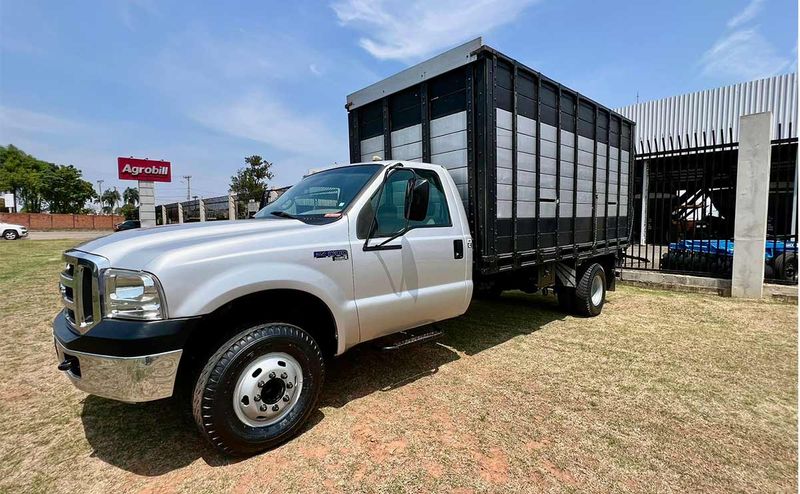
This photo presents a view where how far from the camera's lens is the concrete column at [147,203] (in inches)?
468

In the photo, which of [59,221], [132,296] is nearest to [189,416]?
[132,296]

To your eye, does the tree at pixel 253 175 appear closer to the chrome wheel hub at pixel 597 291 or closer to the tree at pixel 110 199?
the chrome wheel hub at pixel 597 291

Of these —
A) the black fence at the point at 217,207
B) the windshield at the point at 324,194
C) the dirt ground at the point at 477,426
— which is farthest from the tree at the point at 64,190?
the windshield at the point at 324,194

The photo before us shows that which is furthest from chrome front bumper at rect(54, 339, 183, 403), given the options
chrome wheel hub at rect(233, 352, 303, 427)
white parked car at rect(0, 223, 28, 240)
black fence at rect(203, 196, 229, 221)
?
white parked car at rect(0, 223, 28, 240)

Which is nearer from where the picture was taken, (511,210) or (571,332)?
(511,210)

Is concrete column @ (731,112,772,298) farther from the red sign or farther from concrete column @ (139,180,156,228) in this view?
the red sign

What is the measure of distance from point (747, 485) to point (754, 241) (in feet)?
21.9

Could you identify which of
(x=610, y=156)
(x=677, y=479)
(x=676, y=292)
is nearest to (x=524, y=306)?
(x=610, y=156)

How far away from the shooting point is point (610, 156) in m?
6.36

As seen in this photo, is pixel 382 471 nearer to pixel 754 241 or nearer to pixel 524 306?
pixel 524 306

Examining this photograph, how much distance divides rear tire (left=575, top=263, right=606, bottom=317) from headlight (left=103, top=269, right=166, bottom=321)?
5507 millimetres

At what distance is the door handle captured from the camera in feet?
12.8

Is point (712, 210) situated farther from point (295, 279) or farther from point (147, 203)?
point (147, 203)

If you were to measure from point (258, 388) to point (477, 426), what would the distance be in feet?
5.28
